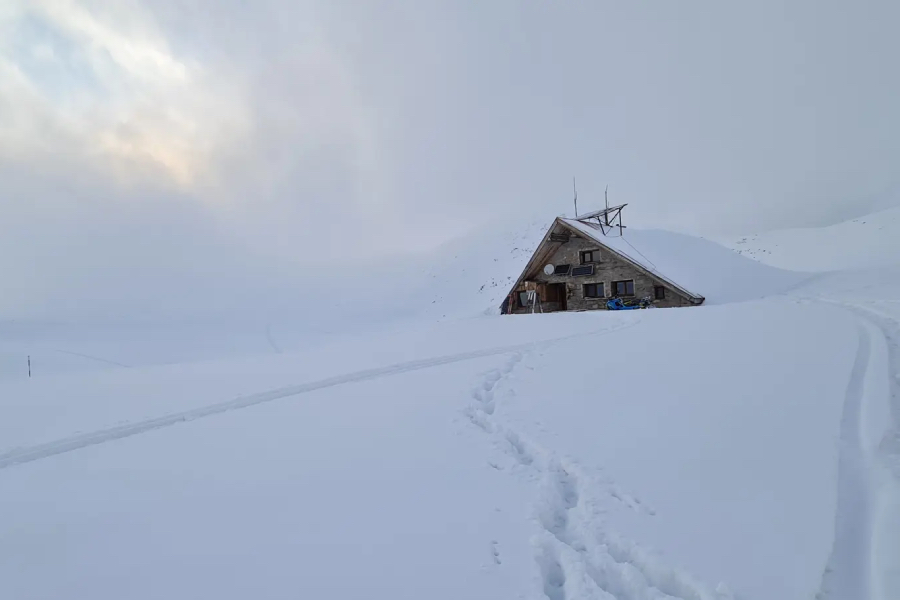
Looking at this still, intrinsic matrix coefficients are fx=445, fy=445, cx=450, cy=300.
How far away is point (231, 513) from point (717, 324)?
928 cm

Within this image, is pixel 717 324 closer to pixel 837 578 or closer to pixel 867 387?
pixel 867 387

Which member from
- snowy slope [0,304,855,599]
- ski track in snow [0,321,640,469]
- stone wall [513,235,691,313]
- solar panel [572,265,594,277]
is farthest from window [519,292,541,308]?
snowy slope [0,304,855,599]

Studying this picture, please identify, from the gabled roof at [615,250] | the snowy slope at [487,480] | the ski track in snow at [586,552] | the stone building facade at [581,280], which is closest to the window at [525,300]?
the stone building facade at [581,280]

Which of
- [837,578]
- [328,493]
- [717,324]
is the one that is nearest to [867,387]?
[837,578]

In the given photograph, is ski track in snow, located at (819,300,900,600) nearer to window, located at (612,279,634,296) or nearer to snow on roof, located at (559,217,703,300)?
snow on roof, located at (559,217,703,300)

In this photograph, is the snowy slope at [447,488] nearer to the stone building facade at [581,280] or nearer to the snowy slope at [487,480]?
the snowy slope at [487,480]

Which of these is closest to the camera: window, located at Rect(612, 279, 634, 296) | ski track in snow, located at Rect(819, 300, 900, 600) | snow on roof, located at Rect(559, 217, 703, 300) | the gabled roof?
ski track in snow, located at Rect(819, 300, 900, 600)

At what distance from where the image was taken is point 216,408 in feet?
20.0

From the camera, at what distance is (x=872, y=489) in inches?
111

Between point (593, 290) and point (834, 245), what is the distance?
86.2ft

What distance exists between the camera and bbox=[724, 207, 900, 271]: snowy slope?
28.5m

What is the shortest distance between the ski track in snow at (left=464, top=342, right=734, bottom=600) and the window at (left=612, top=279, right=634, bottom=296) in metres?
Answer: 18.9

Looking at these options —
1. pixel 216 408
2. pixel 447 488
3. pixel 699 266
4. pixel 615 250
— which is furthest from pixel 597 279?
pixel 447 488

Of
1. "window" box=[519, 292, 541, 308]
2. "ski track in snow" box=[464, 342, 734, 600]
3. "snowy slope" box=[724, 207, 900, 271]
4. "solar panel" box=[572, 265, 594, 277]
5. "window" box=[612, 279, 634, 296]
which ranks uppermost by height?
"snowy slope" box=[724, 207, 900, 271]
